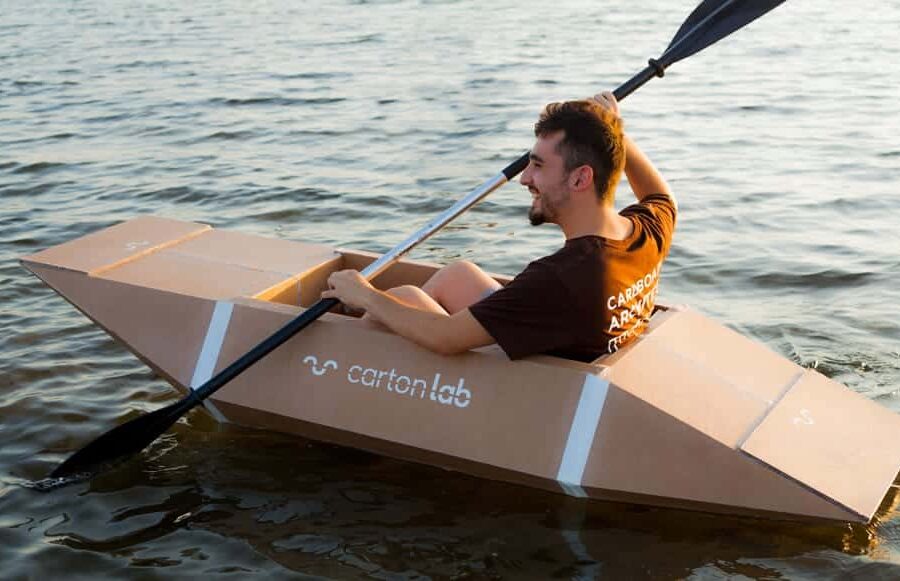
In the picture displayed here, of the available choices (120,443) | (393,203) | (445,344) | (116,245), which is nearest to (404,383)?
(445,344)

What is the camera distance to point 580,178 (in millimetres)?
3988

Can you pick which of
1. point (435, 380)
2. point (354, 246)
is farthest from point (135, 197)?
point (435, 380)

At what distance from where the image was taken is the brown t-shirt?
12.8 ft

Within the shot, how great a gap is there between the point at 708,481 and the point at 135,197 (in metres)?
5.49

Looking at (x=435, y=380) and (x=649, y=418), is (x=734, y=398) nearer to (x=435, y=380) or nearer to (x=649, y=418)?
(x=649, y=418)

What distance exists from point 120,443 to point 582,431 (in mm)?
1790

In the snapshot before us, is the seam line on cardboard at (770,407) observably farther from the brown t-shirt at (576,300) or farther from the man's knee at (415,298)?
the man's knee at (415,298)

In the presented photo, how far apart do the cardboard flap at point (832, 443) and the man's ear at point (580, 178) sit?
0.98m

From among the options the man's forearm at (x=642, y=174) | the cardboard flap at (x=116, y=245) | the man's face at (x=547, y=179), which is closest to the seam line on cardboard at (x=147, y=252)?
the cardboard flap at (x=116, y=245)

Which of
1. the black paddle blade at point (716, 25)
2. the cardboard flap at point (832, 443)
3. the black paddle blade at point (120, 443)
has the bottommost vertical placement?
the black paddle blade at point (120, 443)

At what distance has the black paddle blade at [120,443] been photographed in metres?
4.59

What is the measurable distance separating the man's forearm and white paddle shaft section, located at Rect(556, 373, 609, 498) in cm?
93

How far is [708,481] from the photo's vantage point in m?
3.96

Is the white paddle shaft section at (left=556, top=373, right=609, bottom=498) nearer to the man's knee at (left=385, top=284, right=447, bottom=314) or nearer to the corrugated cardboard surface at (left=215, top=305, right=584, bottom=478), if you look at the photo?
the corrugated cardboard surface at (left=215, top=305, right=584, bottom=478)
